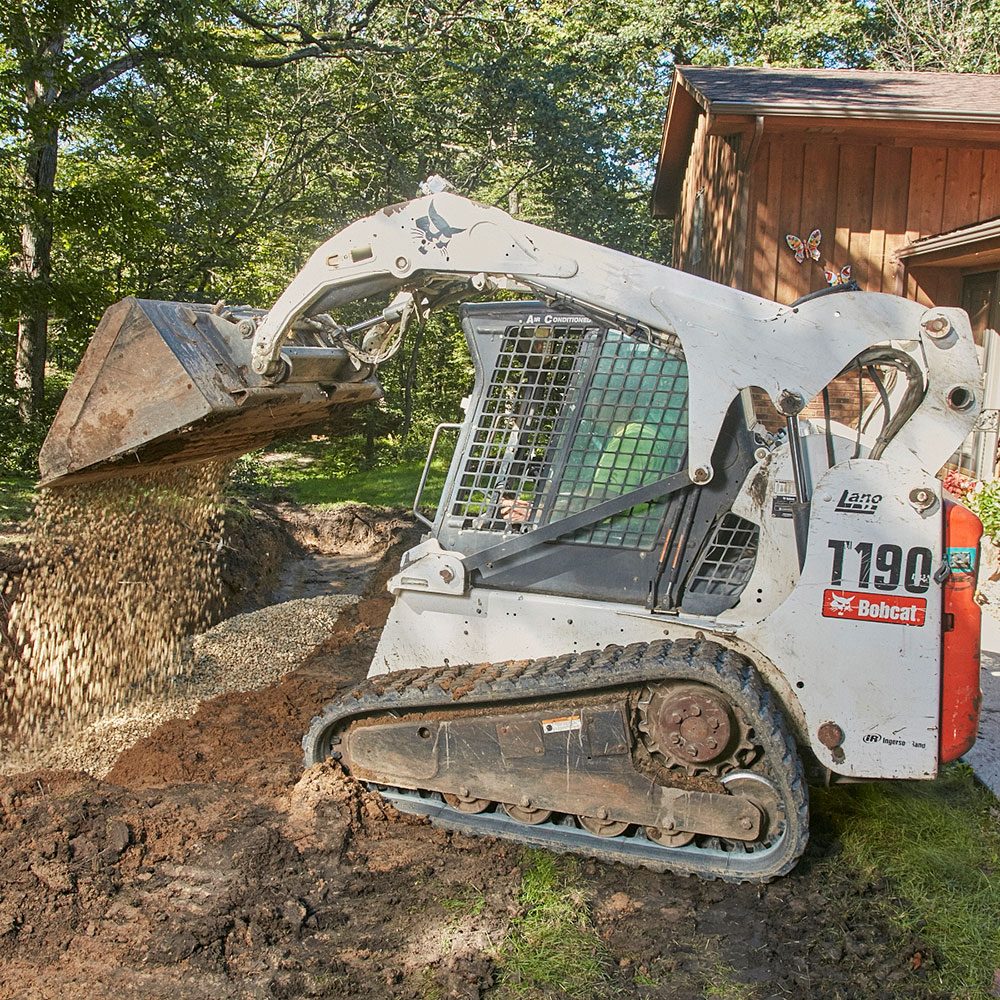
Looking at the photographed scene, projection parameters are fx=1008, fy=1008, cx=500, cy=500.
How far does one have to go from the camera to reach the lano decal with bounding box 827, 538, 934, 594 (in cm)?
362

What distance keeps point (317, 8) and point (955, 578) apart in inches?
568

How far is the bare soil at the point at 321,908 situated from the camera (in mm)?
3219

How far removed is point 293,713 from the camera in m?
5.48

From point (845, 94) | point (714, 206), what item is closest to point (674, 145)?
point (714, 206)

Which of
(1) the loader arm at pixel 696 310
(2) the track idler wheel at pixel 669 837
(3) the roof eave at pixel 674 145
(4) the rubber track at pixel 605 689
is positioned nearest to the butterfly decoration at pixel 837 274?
(3) the roof eave at pixel 674 145

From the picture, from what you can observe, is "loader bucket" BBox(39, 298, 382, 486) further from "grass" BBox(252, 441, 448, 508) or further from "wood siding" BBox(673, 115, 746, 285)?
"wood siding" BBox(673, 115, 746, 285)

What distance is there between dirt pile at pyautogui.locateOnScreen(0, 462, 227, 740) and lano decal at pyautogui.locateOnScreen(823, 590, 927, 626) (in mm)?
3506

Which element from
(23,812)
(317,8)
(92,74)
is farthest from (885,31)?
(23,812)

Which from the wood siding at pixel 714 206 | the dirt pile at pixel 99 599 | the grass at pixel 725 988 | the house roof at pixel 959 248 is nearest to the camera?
the grass at pixel 725 988

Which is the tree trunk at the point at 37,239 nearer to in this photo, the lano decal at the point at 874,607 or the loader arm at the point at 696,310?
the loader arm at the point at 696,310

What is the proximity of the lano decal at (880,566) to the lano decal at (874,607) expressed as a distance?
0.03 metres

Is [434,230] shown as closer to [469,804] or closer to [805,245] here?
[469,804]

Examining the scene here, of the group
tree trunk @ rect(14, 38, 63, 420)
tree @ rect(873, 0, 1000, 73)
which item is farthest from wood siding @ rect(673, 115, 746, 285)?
tree @ rect(873, 0, 1000, 73)

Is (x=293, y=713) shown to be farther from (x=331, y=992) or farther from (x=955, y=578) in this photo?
(x=955, y=578)
